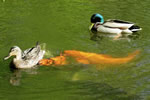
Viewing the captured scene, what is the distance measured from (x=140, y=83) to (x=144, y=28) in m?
5.06

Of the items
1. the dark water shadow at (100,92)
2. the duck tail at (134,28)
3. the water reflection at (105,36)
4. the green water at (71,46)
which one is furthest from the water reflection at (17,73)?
the duck tail at (134,28)

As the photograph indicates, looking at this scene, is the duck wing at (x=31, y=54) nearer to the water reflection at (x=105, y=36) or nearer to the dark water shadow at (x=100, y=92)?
the dark water shadow at (x=100, y=92)

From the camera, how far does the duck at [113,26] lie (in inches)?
482

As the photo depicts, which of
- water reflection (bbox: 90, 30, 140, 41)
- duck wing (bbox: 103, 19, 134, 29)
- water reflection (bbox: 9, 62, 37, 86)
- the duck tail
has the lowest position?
water reflection (bbox: 9, 62, 37, 86)

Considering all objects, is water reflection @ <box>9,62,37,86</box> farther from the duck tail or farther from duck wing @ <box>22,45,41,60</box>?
the duck tail

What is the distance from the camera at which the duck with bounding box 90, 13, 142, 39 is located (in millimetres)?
12242

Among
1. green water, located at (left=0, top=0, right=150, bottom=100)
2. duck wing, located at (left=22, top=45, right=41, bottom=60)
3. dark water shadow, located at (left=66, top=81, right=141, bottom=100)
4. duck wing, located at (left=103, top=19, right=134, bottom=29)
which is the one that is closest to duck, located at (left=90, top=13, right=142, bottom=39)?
duck wing, located at (left=103, top=19, right=134, bottom=29)

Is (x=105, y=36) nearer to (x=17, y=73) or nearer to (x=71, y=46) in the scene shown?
(x=71, y=46)

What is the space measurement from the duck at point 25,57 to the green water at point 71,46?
0.91ft

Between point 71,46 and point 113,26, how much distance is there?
9.18ft

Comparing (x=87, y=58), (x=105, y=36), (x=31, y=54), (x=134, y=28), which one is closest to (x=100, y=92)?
(x=87, y=58)

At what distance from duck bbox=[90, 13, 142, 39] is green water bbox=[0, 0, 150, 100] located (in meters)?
0.37

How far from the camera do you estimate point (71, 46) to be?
33.9 feet

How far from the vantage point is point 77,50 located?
10.0m
